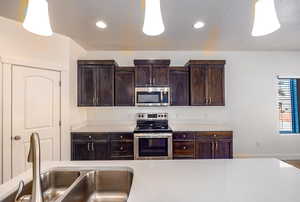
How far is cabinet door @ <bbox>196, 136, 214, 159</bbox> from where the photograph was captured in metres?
3.33

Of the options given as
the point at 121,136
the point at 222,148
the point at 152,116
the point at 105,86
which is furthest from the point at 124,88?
the point at 222,148

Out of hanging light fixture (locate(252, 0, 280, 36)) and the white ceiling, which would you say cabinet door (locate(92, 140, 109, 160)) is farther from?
hanging light fixture (locate(252, 0, 280, 36))

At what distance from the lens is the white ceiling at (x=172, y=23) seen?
7.95ft

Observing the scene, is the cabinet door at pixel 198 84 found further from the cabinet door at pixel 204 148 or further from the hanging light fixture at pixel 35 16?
the hanging light fixture at pixel 35 16

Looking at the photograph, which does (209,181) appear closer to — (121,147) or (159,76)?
(121,147)

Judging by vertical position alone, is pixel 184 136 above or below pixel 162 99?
below

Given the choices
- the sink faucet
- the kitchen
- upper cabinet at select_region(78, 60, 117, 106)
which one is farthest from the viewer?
upper cabinet at select_region(78, 60, 117, 106)

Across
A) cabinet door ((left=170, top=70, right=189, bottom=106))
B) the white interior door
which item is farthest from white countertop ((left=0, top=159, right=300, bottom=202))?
cabinet door ((left=170, top=70, right=189, bottom=106))

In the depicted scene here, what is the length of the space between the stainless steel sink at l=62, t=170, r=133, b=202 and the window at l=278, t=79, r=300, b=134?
176 inches

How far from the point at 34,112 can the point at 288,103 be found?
212 inches

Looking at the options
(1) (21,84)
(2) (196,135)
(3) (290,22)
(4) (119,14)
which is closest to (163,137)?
(2) (196,135)

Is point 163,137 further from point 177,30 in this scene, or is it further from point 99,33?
point 99,33

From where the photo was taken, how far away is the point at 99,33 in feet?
10.4

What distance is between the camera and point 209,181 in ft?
3.64
